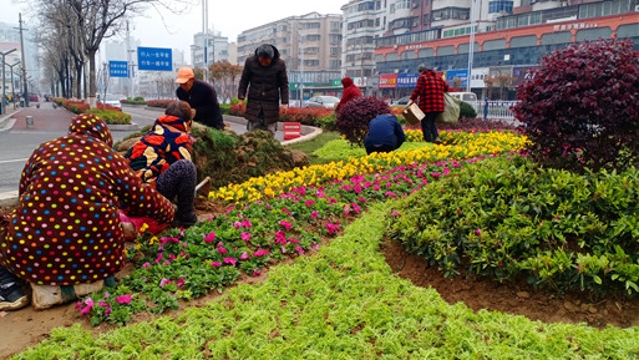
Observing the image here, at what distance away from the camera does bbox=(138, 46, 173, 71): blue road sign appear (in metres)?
32.9

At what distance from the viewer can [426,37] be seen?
60.6 metres

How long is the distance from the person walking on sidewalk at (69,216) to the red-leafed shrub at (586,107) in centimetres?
277

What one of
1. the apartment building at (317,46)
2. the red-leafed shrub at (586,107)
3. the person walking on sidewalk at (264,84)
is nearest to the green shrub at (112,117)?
the person walking on sidewalk at (264,84)

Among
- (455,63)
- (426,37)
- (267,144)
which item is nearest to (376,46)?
(426,37)

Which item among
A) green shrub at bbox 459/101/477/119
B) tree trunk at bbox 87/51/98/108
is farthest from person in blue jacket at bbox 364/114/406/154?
tree trunk at bbox 87/51/98/108

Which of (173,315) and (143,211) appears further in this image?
(143,211)

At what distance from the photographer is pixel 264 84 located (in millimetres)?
8000

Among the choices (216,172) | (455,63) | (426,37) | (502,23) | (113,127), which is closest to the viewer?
(216,172)

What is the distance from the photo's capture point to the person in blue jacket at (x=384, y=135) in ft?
25.1

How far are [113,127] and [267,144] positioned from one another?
45.7 ft

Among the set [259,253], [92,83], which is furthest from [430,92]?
[92,83]

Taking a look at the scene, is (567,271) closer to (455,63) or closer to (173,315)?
(173,315)

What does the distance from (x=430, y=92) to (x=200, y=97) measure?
14.2 feet

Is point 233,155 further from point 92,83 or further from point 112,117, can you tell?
point 92,83
